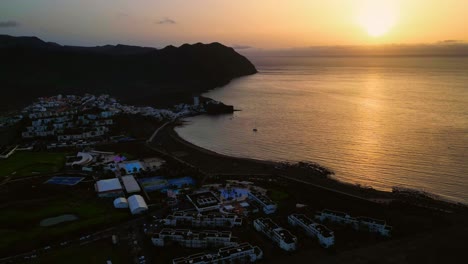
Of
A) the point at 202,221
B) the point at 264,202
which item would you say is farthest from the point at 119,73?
the point at 202,221

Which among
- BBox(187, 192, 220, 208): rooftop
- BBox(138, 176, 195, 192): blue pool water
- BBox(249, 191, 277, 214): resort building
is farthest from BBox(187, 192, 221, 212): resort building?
BBox(138, 176, 195, 192): blue pool water

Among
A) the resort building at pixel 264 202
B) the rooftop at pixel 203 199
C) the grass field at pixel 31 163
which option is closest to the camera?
the resort building at pixel 264 202

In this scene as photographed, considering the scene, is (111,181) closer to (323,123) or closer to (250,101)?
(323,123)

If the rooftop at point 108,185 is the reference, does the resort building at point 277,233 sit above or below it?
above

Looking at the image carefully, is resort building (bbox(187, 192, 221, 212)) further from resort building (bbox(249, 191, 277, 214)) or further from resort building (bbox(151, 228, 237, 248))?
resort building (bbox(151, 228, 237, 248))

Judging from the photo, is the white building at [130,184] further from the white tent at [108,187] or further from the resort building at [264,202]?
the resort building at [264,202]

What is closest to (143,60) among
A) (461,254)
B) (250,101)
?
(250,101)

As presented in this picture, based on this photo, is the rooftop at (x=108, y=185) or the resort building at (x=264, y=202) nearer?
the resort building at (x=264, y=202)

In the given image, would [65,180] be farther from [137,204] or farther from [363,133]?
[363,133]

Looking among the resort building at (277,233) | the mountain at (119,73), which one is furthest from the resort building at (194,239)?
the mountain at (119,73)
